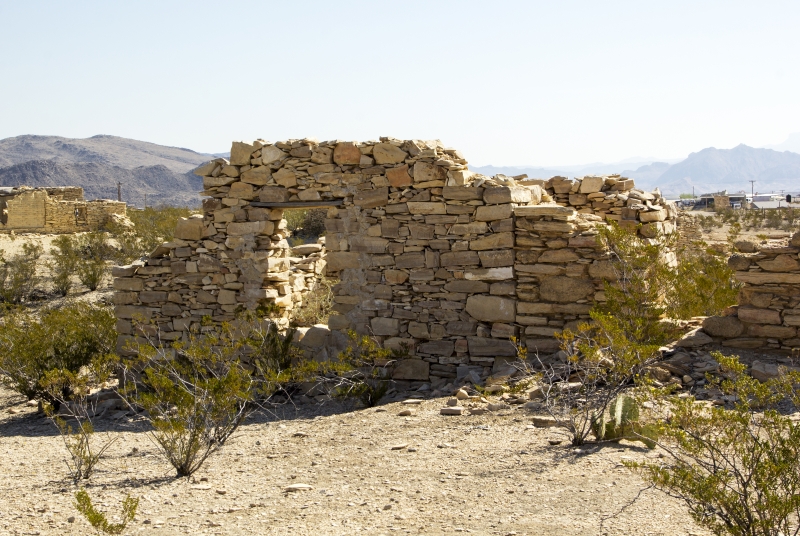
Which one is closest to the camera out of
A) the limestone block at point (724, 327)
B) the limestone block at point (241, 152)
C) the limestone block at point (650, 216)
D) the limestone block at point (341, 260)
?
the limestone block at point (724, 327)

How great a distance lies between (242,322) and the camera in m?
8.99

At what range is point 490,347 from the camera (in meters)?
8.23

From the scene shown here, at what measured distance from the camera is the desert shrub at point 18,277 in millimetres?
15094

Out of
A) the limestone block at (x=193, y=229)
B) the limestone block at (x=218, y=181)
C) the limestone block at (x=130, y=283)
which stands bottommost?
the limestone block at (x=130, y=283)

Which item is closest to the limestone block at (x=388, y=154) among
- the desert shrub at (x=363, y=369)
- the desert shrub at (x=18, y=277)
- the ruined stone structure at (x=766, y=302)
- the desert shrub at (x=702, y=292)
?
the desert shrub at (x=363, y=369)

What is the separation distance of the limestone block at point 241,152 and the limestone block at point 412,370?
3.09 metres

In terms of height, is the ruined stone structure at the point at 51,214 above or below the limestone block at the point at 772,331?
above

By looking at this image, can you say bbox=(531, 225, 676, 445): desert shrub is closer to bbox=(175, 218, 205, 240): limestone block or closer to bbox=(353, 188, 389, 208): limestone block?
bbox=(353, 188, 389, 208): limestone block

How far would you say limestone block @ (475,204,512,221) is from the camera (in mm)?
8062

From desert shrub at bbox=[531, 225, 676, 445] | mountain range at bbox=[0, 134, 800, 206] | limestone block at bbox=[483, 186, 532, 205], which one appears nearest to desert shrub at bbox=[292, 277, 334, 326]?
limestone block at bbox=[483, 186, 532, 205]

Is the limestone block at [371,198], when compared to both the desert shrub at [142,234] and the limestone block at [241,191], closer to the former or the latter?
the limestone block at [241,191]

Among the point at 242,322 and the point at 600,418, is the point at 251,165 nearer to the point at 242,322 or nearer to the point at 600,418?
the point at 242,322

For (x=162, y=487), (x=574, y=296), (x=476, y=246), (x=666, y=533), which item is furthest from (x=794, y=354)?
(x=162, y=487)

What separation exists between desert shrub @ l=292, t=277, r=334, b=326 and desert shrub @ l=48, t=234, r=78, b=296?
628cm
